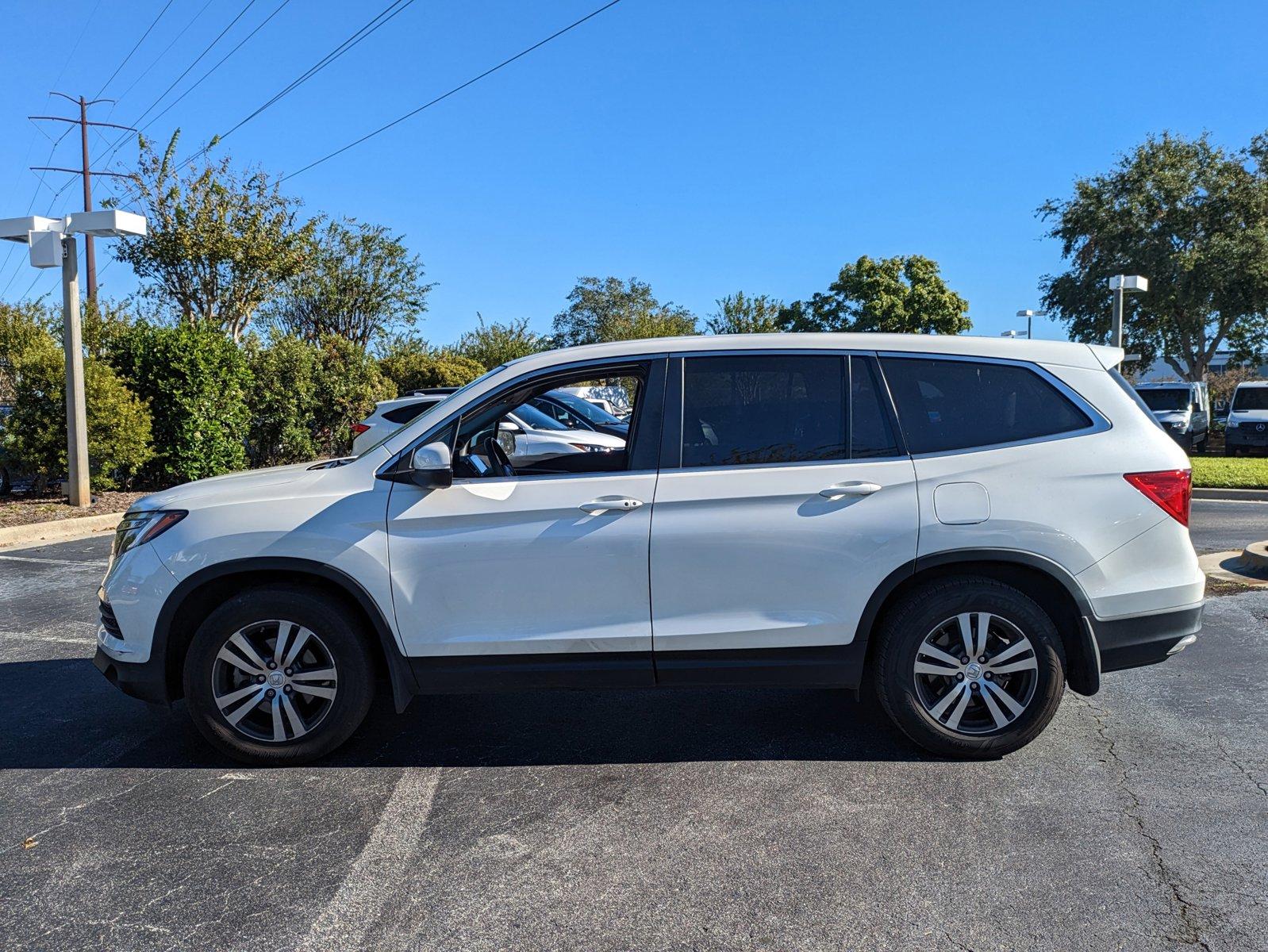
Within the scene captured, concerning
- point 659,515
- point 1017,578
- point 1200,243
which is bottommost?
point 1017,578

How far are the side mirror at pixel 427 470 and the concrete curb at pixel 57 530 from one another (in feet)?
27.6

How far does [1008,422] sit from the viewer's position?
411cm

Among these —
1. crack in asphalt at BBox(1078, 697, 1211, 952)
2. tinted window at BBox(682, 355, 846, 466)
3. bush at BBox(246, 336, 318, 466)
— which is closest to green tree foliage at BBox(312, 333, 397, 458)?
bush at BBox(246, 336, 318, 466)

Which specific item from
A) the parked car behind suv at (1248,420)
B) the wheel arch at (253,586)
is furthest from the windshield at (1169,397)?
the wheel arch at (253,586)

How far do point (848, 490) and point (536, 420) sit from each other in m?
3.88

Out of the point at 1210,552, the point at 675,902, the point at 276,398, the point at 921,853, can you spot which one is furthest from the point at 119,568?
the point at 276,398

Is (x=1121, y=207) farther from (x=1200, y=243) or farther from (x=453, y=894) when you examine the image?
(x=453, y=894)

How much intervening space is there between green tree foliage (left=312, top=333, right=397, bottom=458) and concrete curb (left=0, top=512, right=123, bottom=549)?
6615 mm

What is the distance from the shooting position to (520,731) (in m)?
4.58

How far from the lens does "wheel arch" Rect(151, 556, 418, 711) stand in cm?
403

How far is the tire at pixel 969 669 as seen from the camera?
3.99 meters

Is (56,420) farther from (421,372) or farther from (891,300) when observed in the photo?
(891,300)

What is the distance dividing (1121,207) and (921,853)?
108 feet

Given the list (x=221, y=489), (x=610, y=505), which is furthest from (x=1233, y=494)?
(x=221, y=489)
